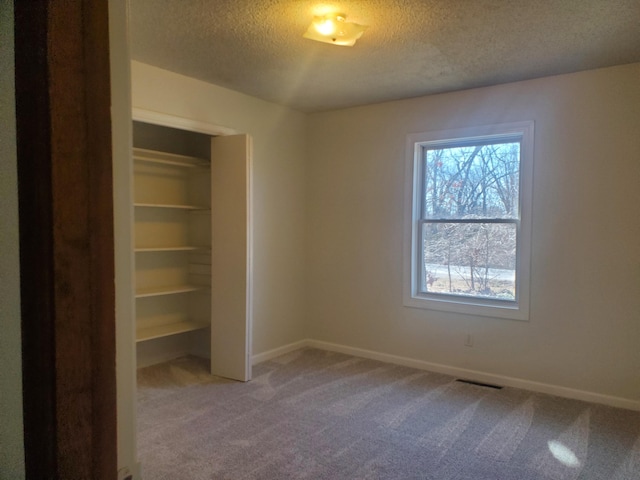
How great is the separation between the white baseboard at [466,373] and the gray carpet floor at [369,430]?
75mm

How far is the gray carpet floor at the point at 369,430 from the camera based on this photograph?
99.7 inches

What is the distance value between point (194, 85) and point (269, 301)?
2182mm

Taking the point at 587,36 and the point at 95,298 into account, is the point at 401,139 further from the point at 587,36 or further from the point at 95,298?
the point at 95,298

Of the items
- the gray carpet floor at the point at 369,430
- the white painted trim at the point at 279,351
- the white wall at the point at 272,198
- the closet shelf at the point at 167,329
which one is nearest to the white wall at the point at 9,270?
the gray carpet floor at the point at 369,430

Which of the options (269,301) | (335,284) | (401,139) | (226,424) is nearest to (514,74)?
(401,139)

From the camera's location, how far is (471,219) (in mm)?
4055

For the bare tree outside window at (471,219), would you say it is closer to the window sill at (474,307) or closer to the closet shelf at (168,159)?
the window sill at (474,307)

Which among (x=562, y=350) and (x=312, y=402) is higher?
(x=562, y=350)

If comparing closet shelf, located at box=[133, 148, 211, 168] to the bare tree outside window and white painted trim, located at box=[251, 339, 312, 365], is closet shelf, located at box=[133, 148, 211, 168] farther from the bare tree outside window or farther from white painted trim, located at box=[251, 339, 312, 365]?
the bare tree outside window

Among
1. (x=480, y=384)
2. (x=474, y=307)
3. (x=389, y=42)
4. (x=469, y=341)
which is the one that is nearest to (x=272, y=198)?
(x=389, y=42)

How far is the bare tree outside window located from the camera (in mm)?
3898

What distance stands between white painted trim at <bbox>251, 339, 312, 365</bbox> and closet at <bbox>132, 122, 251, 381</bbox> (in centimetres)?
48

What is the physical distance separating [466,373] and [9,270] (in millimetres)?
3986

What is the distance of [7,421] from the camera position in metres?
0.70
